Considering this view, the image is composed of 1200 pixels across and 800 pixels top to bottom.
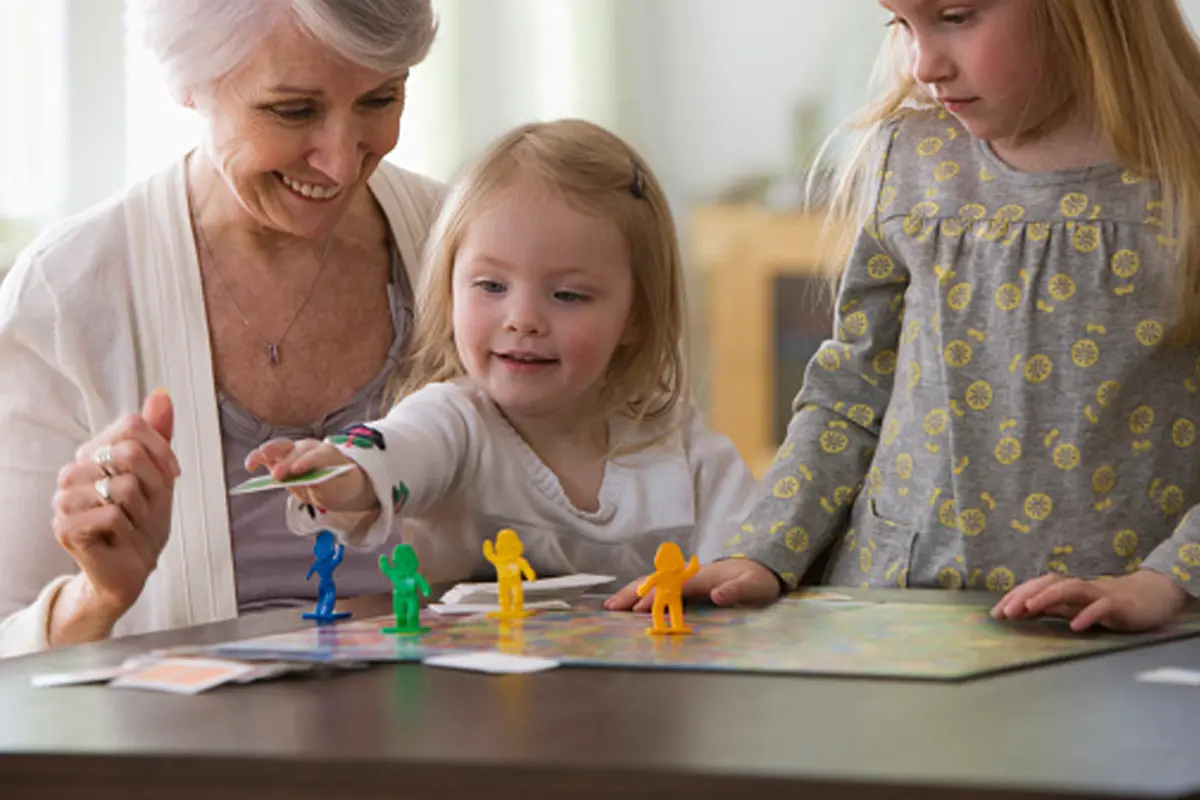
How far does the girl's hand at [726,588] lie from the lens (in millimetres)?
1311

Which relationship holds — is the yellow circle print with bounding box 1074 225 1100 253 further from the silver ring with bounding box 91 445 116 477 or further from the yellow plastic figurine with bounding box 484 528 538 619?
the silver ring with bounding box 91 445 116 477

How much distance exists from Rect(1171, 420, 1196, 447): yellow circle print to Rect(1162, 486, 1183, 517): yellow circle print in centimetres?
4

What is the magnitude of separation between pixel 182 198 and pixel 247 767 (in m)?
1.32

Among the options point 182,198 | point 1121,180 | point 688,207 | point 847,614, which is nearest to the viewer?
point 847,614

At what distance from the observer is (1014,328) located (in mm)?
1588

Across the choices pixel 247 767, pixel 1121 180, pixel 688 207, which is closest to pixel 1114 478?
pixel 1121 180

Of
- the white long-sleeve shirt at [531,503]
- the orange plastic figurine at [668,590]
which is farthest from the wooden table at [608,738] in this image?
the white long-sleeve shirt at [531,503]

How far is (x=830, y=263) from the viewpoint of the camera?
5.89 feet

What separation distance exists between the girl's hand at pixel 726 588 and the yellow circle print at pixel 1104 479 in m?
0.32

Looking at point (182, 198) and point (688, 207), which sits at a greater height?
point (688, 207)

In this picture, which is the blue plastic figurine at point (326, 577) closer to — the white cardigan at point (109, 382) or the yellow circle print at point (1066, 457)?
the white cardigan at point (109, 382)

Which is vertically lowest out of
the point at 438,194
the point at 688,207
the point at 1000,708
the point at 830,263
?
the point at 1000,708

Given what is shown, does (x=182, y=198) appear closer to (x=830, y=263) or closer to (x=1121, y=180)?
(x=830, y=263)

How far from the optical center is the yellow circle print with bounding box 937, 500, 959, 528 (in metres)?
1.62
